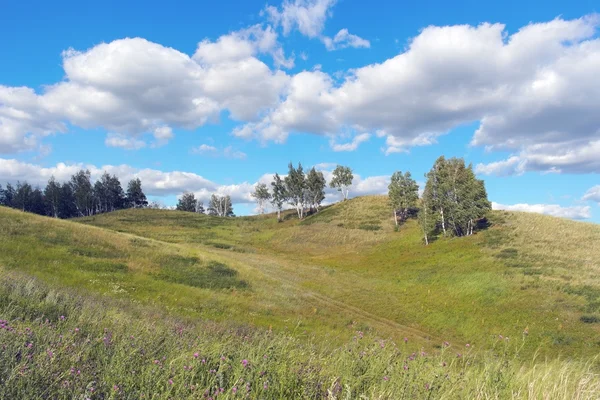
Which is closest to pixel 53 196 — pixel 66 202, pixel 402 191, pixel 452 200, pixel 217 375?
pixel 66 202

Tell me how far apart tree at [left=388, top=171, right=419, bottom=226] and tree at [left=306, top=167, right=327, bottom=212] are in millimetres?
37922

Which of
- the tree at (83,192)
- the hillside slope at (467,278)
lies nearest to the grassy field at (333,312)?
the hillside slope at (467,278)

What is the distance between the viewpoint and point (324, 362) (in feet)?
17.6

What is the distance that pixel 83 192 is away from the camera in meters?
138

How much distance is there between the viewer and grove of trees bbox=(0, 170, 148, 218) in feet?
452

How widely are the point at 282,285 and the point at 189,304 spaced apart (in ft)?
39.2

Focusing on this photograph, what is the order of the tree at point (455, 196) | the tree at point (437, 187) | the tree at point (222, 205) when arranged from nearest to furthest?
the tree at point (455, 196) → the tree at point (437, 187) → the tree at point (222, 205)

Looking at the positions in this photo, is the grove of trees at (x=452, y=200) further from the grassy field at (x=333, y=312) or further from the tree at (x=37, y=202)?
the tree at (x=37, y=202)

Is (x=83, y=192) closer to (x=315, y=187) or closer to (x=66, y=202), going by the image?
(x=66, y=202)

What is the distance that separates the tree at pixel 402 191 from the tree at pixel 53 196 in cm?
12459

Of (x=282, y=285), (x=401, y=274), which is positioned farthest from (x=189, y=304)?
(x=401, y=274)

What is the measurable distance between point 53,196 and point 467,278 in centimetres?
14788

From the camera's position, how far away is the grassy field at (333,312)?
4.36 metres

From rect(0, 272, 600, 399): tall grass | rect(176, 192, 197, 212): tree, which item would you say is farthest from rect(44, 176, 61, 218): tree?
rect(0, 272, 600, 399): tall grass
